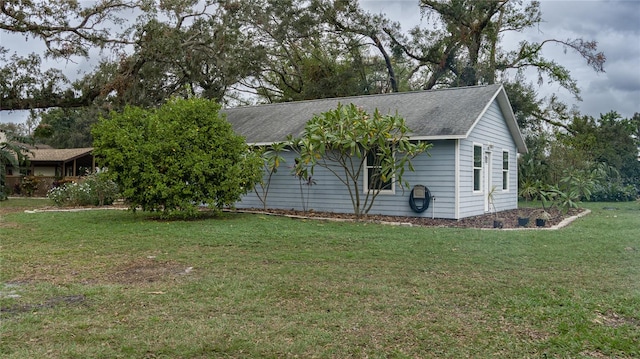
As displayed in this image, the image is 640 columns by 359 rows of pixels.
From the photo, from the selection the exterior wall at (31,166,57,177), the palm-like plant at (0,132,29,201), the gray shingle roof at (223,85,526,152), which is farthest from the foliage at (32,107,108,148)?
the gray shingle roof at (223,85,526,152)

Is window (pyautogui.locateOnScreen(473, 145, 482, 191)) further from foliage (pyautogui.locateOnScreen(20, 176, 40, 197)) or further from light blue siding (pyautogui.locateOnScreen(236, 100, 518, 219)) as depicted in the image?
foliage (pyautogui.locateOnScreen(20, 176, 40, 197))

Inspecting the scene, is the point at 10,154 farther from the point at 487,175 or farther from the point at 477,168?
the point at 487,175

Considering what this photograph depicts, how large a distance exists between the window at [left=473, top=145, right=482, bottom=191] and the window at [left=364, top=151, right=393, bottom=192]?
232cm

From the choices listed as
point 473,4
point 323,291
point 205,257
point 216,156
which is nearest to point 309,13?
point 473,4

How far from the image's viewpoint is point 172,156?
1098cm

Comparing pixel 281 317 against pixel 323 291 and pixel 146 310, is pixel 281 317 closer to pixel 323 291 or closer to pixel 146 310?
pixel 323 291

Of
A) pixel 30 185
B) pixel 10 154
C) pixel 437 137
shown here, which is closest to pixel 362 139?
pixel 437 137

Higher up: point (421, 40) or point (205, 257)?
point (421, 40)

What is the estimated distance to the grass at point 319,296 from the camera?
11.6ft

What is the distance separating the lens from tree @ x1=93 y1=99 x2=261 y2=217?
10.8 m

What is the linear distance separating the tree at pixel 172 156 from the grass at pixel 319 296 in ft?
7.98

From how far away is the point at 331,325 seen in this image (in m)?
3.93

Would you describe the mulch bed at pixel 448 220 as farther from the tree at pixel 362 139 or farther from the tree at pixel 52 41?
the tree at pixel 52 41

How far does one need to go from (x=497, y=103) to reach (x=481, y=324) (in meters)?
11.6
